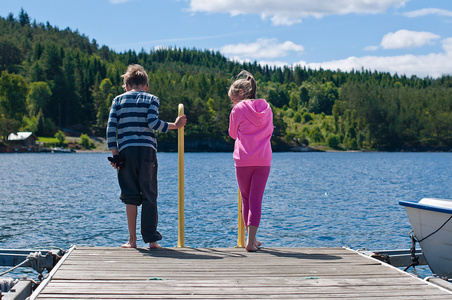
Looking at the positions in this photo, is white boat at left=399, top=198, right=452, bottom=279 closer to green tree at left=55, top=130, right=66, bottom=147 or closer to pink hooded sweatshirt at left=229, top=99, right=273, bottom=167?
pink hooded sweatshirt at left=229, top=99, right=273, bottom=167

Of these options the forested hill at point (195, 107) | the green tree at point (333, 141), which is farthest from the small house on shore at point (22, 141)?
the green tree at point (333, 141)

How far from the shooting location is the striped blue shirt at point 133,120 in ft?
19.5

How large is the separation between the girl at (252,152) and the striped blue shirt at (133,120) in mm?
1013

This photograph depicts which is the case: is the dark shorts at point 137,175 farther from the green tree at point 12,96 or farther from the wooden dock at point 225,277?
the green tree at point 12,96

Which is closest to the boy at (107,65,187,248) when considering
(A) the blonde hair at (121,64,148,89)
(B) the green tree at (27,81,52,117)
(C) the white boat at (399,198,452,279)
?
(A) the blonde hair at (121,64,148,89)

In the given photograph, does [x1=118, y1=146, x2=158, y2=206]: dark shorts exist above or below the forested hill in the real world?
below

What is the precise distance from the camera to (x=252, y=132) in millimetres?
6082

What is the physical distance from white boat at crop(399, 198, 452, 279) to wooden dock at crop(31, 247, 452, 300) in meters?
1.53

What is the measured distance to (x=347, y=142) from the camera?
158 m

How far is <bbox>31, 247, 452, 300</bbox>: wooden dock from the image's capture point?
3.99 meters

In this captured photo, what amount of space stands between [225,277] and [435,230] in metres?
3.64

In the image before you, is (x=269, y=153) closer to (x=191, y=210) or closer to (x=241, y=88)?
(x=241, y=88)

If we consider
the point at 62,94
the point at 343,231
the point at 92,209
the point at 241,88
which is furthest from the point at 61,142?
the point at 241,88

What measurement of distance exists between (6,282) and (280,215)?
18300 mm
